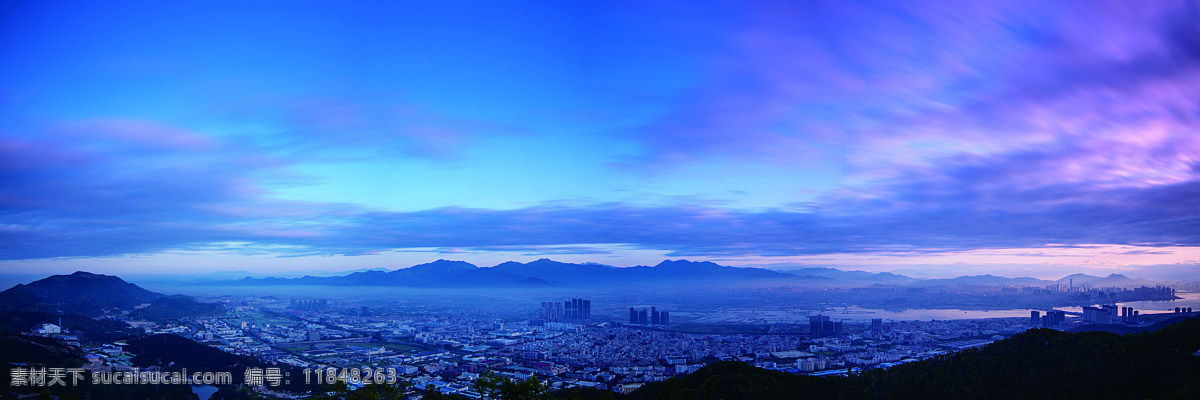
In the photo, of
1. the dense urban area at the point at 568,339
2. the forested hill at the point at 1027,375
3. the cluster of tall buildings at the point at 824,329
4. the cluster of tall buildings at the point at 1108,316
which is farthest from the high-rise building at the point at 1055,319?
the forested hill at the point at 1027,375

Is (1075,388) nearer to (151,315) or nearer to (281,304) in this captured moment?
(151,315)

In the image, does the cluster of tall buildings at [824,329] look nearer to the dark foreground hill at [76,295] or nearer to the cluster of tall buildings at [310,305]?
the cluster of tall buildings at [310,305]

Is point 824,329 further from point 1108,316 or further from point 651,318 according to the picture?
point 1108,316

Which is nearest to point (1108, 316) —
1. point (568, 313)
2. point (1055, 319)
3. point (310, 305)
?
point (1055, 319)

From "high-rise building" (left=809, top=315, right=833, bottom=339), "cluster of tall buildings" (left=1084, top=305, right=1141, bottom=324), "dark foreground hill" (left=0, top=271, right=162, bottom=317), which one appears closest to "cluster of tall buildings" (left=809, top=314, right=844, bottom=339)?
"high-rise building" (left=809, top=315, right=833, bottom=339)

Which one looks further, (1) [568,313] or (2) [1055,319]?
(1) [568,313]

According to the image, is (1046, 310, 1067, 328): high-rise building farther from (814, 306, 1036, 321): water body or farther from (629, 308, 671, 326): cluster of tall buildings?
(629, 308, 671, 326): cluster of tall buildings
